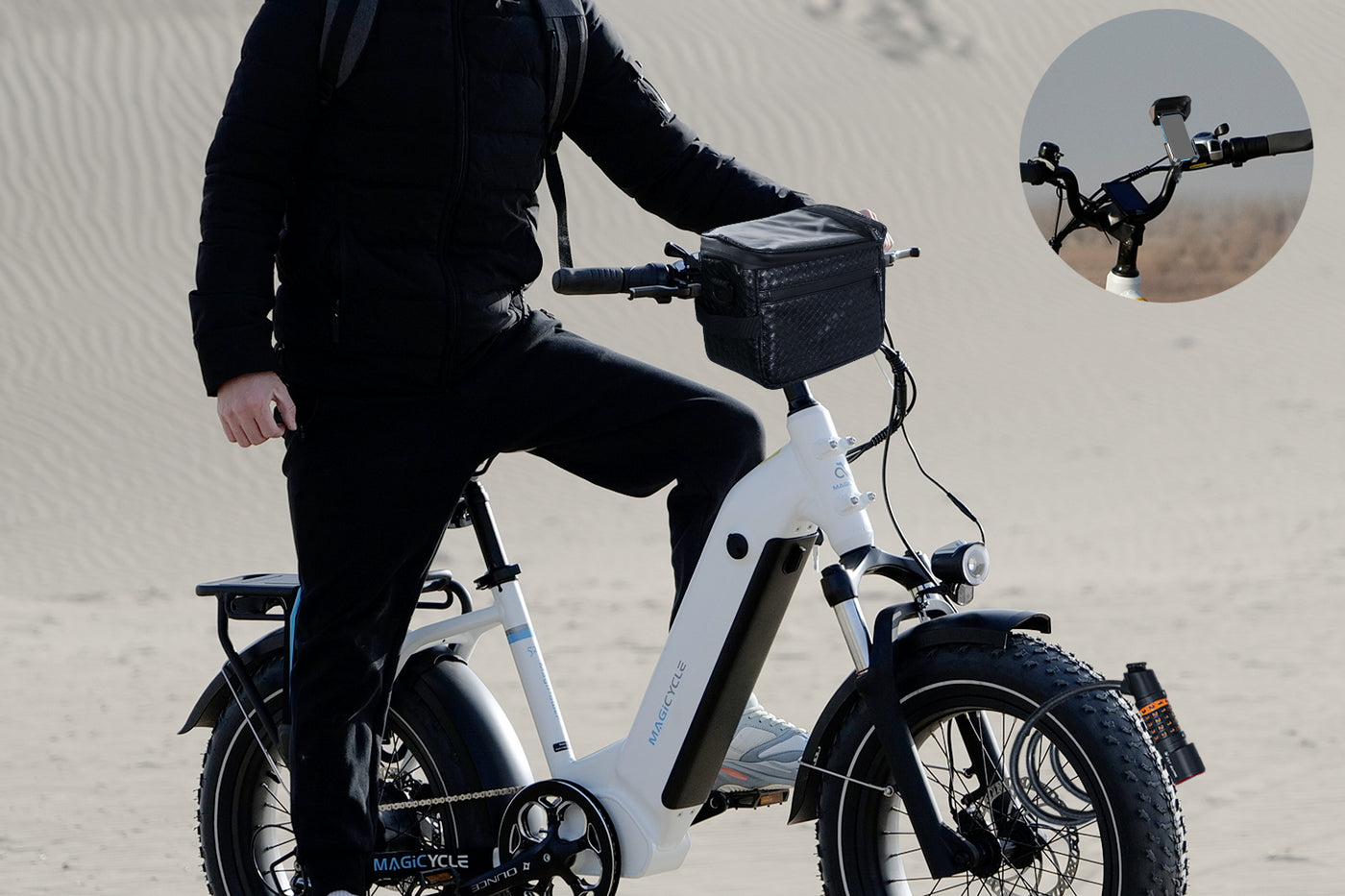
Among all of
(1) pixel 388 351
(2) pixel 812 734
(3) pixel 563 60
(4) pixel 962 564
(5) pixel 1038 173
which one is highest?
(3) pixel 563 60

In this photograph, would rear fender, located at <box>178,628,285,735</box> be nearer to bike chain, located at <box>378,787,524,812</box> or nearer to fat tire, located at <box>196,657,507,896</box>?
fat tire, located at <box>196,657,507,896</box>

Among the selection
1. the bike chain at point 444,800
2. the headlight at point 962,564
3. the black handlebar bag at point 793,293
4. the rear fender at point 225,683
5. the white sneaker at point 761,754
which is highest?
the black handlebar bag at point 793,293

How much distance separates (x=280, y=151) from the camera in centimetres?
300

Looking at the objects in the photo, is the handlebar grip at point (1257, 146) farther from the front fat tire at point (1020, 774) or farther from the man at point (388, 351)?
the front fat tire at point (1020, 774)

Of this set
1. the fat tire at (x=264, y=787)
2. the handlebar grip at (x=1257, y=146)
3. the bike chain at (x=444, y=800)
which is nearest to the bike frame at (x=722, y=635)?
the bike chain at (x=444, y=800)

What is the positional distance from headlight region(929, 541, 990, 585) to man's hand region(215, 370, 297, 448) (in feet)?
3.74

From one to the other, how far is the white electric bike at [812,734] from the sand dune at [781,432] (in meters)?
1.27

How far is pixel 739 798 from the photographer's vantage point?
10.5ft

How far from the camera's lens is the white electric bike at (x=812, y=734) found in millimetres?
2713

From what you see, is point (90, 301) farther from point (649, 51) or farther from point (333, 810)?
point (333, 810)

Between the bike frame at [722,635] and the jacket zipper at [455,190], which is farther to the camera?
the jacket zipper at [455,190]

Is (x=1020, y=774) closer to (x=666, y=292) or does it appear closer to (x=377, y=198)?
(x=666, y=292)

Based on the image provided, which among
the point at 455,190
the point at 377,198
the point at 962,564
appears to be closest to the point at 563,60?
the point at 455,190

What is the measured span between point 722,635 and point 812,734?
0.23 metres
